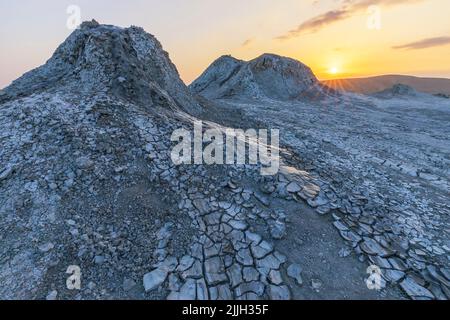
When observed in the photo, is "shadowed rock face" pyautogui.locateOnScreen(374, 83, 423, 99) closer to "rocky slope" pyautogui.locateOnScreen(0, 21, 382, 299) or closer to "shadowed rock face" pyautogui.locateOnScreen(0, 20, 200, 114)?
"shadowed rock face" pyautogui.locateOnScreen(0, 20, 200, 114)

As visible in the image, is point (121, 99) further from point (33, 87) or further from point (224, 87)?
point (224, 87)

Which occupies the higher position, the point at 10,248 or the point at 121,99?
the point at 121,99

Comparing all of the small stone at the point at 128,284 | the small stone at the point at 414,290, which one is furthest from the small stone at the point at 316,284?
the small stone at the point at 128,284

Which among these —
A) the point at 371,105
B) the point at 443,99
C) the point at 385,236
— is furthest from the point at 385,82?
the point at 385,236

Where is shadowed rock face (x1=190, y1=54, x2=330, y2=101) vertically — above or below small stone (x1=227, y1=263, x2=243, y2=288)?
above

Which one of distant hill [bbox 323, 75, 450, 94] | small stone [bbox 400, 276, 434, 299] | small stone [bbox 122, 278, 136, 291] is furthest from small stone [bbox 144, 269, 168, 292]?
distant hill [bbox 323, 75, 450, 94]

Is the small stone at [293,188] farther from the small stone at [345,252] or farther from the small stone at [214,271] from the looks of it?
the small stone at [214,271]

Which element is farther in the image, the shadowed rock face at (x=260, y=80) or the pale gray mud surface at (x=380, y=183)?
the shadowed rock face at (x=260, y=80)
